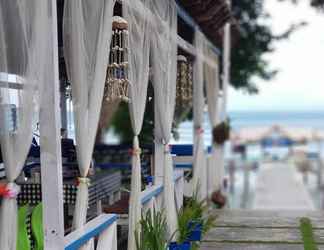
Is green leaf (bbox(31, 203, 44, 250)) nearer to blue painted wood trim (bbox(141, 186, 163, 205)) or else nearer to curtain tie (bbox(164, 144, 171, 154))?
blue painted wood trim (bbox(141, 186, 163, 205))

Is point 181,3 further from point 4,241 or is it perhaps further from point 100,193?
point 4,241

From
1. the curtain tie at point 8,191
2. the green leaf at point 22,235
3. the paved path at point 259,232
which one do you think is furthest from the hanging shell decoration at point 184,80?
the curtain tie at point 8,191

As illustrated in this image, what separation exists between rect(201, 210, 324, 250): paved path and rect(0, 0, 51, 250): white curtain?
7.97ft

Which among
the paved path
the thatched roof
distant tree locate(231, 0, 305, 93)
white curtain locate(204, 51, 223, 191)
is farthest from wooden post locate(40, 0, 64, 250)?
distant tree locate(231, 0, 305, 93)

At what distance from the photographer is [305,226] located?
495 centimetres

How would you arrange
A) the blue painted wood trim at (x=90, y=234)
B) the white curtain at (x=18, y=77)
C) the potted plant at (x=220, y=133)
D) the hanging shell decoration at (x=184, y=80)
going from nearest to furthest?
1. the white curtain at (x=18, y=77)
2. the blue painted wood trim at (x=90, y=234)
3. the hanging shell decoration at (x=184, y=80)
4. the potted plant at (x=220, y=133)

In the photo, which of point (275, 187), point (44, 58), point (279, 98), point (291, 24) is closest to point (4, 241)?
point (44, 58)

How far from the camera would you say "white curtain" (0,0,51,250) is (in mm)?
2064

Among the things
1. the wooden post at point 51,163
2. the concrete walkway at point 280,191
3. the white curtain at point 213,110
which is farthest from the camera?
the concrete walkway at point 280,191

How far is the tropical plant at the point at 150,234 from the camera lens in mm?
3299

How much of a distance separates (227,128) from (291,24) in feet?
14.0

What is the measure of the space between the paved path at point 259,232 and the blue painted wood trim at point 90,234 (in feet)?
4.93

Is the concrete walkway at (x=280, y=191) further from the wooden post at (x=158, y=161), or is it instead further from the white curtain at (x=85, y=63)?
the white curtain at (x=85, y=63)

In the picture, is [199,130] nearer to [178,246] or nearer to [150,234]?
[178,246]
